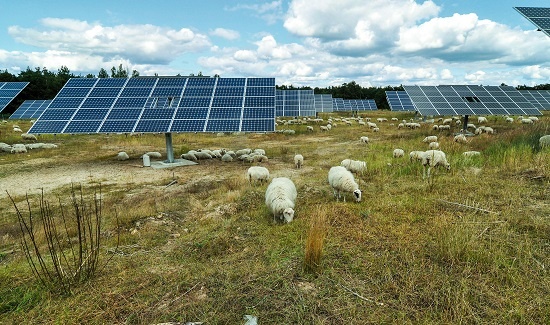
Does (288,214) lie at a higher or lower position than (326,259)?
higher

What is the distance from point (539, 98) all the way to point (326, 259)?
5079 cm

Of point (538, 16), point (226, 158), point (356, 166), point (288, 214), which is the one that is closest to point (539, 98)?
point (538, 16)

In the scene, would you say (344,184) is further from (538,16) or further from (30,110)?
(30,110)

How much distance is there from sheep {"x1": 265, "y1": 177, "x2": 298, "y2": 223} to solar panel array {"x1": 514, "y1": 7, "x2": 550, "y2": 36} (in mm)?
11944

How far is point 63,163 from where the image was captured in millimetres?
16219

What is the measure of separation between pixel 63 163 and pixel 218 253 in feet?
47.6

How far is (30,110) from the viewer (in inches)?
1858

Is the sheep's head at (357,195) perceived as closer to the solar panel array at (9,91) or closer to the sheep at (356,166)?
the sheep at (356,166)

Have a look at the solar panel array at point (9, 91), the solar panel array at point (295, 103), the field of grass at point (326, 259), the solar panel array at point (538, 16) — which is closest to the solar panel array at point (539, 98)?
the solar panel array at point (295, 103)

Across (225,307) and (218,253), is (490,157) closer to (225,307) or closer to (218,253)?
(218,253)

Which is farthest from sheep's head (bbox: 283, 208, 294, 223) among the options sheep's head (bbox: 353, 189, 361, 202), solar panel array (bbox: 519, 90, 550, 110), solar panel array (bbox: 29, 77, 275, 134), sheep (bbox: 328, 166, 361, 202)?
solar panel array (bbox: 519, 90, 550, 110)

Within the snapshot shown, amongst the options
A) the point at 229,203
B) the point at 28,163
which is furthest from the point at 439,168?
the point at 28,163

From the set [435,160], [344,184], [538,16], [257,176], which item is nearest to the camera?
[344,184]

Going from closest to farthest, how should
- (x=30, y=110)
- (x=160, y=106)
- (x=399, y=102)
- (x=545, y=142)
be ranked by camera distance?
(x=545, y=142), (x=160, y=106), (x=30, y=110), (x=399, y=102)
